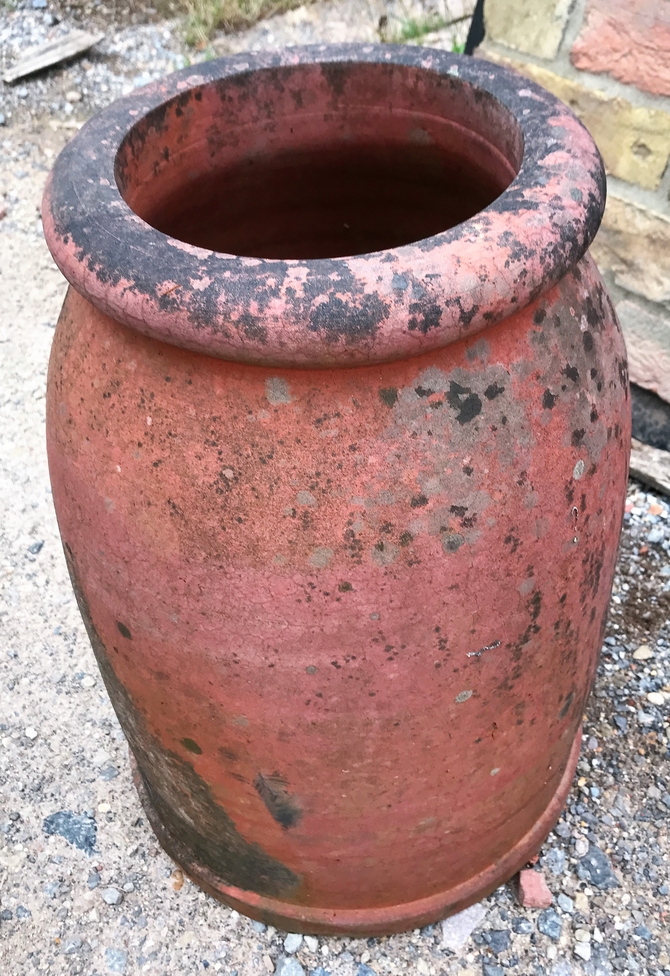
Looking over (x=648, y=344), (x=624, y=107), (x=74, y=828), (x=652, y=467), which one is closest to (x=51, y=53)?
(x=624, y=107)

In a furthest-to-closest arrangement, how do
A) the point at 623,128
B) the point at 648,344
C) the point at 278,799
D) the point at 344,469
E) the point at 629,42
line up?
the point at 648,344 → the point at 623,128 → the point at 629,42 → the point at 278,799 → the point at 344,469

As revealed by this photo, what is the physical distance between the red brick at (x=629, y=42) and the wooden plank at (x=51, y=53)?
2937 millimetres

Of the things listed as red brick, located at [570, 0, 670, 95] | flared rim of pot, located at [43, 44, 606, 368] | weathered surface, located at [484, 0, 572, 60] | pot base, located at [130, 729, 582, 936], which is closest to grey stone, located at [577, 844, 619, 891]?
pot base, located at [130, 729, 582, 936]

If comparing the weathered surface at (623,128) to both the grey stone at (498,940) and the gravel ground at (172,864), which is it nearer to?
the gravel ground at (172,864)

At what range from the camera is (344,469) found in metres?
1.00

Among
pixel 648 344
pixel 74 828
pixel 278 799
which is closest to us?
pixel 278 799

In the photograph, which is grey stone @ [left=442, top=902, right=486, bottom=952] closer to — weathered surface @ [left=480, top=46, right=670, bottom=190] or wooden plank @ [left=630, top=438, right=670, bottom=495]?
wooden plank @ [left=630, top=438, right=670, bottom=495]

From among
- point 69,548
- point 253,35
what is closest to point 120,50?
point 253,35

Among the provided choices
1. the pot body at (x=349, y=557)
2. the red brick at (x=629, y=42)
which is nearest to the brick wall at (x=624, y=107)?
the red brick at (x=629, y=42)

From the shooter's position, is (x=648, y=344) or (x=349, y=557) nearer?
(x=349, y=557)

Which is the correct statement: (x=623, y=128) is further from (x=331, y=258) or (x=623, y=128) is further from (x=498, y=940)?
(x=498, y=940)

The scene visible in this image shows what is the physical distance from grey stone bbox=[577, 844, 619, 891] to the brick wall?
4.16ft

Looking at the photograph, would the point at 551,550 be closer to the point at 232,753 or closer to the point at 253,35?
the point at 232,753

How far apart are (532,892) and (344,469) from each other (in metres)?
1.04
